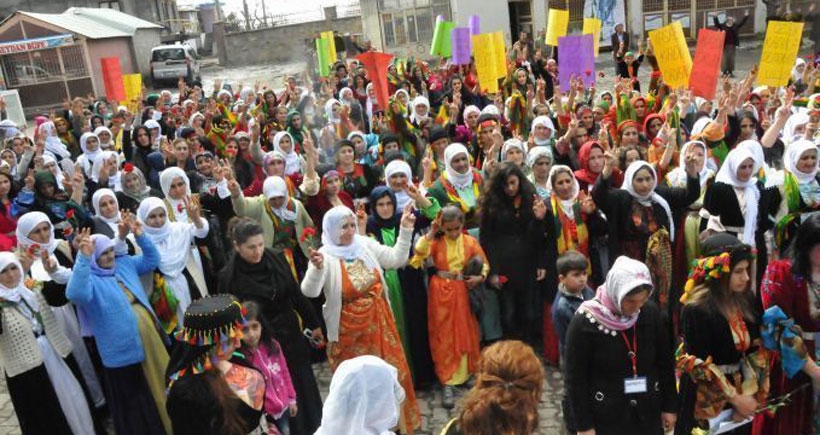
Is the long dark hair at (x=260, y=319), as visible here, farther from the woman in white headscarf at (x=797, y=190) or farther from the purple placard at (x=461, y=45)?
the purple placard at (x=461, y=45)

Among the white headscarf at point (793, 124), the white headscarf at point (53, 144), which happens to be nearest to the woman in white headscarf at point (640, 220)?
the white headscarf at point (793, 124)

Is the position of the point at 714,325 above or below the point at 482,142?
below

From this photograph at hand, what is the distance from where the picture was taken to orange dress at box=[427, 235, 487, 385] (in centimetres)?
475

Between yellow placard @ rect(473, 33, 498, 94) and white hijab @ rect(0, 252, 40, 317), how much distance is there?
6.67 meters

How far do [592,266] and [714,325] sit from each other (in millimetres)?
1816

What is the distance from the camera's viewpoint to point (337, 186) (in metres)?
5.67

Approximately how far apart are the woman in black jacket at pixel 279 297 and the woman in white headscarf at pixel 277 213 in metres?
1.02

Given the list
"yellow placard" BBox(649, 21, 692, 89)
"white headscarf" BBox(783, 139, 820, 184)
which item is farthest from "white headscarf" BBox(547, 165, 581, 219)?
"yellow placard" BBox(649, 21, 692, 89)

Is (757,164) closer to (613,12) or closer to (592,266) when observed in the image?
(592,266)

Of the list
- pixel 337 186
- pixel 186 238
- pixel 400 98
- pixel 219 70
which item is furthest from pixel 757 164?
pixel 219 70

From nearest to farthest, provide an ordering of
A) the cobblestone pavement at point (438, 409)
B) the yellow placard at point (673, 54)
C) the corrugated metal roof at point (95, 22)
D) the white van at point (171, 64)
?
the cobblestone pavement at point (438, 409) < the yellow placard at point (673, 54) < the corrugated metal roof at point (95, 22) < the white van at point (171, 64)

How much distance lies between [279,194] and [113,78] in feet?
22.5

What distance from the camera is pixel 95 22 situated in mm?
26469

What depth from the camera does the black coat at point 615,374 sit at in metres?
3.11
